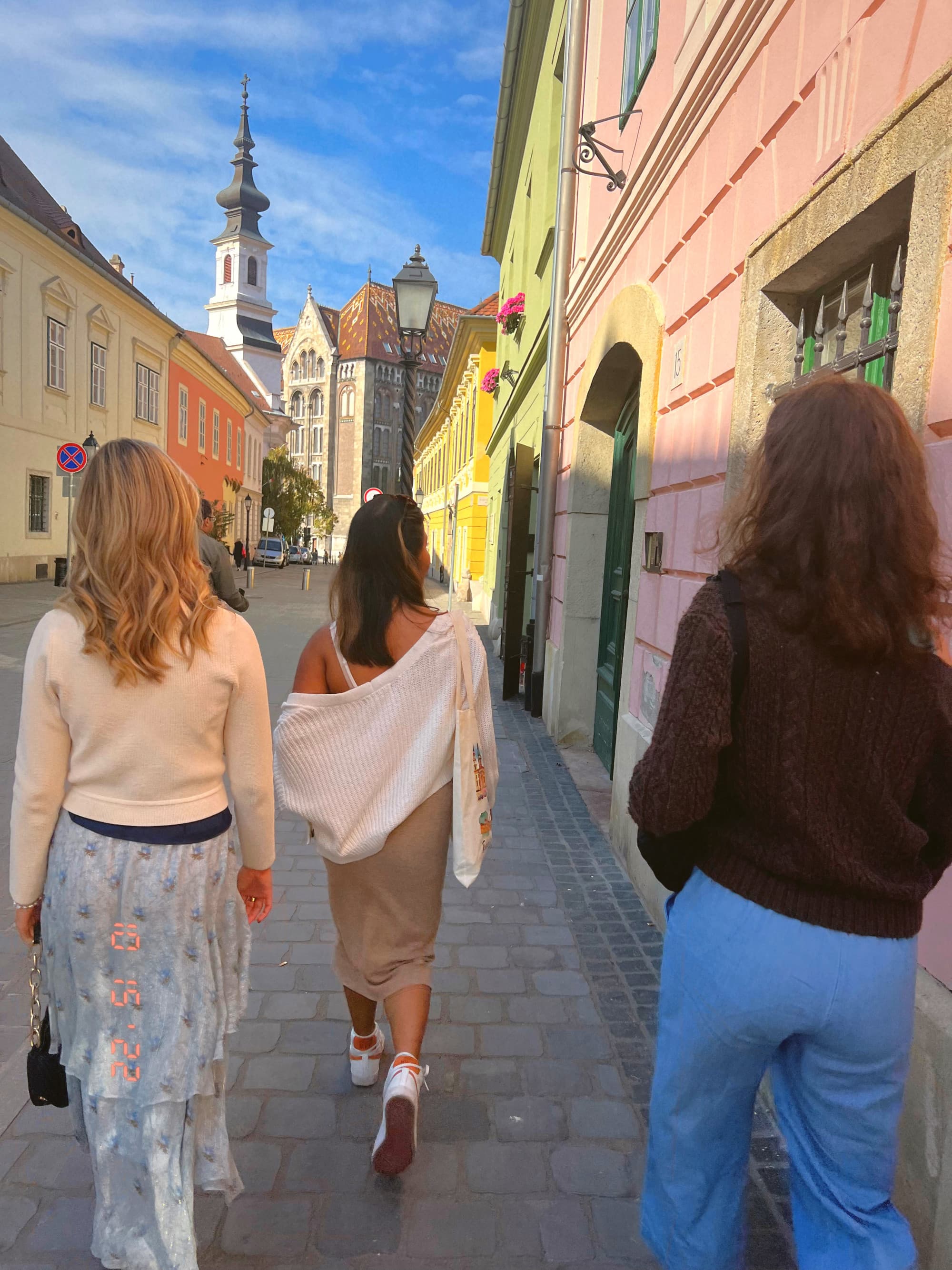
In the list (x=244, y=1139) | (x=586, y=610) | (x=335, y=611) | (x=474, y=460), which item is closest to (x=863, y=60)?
(x=335, y=611)

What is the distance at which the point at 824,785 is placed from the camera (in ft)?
4.75

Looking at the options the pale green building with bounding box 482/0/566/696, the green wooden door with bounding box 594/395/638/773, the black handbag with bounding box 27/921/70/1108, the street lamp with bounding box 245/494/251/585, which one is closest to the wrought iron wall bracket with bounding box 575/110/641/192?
the green wooden door with bounding box 594/395/638/773

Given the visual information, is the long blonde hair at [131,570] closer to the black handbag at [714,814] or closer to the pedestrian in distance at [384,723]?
the pedestrian in distance at [384,723]

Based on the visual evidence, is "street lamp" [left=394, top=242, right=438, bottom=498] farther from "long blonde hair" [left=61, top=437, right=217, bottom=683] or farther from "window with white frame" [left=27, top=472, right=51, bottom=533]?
"window with white frame" [left=27, top=472, right=51, bottom=533]

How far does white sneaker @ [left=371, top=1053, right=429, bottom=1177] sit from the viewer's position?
2.32m

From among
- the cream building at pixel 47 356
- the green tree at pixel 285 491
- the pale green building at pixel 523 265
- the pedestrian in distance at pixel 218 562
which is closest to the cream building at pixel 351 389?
the green tree at pixel 285 491

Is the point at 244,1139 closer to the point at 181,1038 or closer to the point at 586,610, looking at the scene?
the point at 181,1038

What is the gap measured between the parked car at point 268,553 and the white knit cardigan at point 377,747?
49112mm

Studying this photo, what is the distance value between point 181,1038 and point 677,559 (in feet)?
10.6

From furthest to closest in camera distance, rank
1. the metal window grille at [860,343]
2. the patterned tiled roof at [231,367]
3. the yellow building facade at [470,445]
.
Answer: the patterned tiled roof at [231,367]
the yellow building facade at [470,445]
the metal window grille at [860,343]

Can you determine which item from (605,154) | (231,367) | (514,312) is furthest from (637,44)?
(231,367)

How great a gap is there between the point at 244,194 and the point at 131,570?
85962 millimetres

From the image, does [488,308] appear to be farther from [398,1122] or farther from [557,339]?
[398,1122]

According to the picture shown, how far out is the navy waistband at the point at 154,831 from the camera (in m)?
1.90
